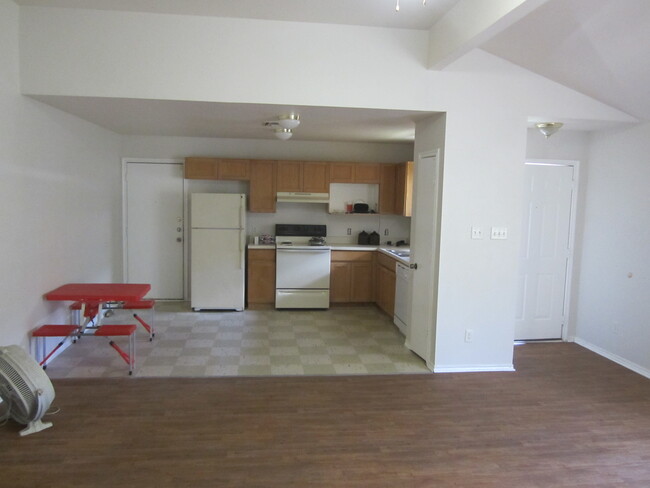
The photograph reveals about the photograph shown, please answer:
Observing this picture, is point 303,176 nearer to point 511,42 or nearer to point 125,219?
point 125,219

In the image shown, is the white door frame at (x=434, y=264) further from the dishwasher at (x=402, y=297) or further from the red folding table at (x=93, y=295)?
the red folding table at (x=93, y=295)

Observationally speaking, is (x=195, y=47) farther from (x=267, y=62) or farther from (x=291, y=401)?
(x=291, y=401)

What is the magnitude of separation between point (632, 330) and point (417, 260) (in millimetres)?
2128

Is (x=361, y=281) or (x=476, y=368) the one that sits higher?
(x=361, y=281)

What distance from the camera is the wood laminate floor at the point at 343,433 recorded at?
2.63 m

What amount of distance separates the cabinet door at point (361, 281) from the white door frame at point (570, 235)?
2.37m

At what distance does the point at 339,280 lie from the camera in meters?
6.38

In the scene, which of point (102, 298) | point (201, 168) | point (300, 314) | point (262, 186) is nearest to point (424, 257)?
point (300, 314)

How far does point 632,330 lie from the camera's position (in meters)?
4.45

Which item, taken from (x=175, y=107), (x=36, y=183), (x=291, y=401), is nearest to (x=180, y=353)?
(x=291, y=401)

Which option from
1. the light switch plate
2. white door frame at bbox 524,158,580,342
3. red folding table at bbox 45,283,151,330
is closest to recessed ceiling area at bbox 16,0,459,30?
the light switch plate

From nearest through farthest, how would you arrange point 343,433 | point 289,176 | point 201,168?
1. point 343,433
2. point 201,168
3. point 289,176

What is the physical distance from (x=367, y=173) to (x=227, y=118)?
2.39 meters

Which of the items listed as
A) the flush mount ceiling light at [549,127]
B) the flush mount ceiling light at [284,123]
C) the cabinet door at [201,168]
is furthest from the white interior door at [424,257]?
the cabinet door at [201,168]
